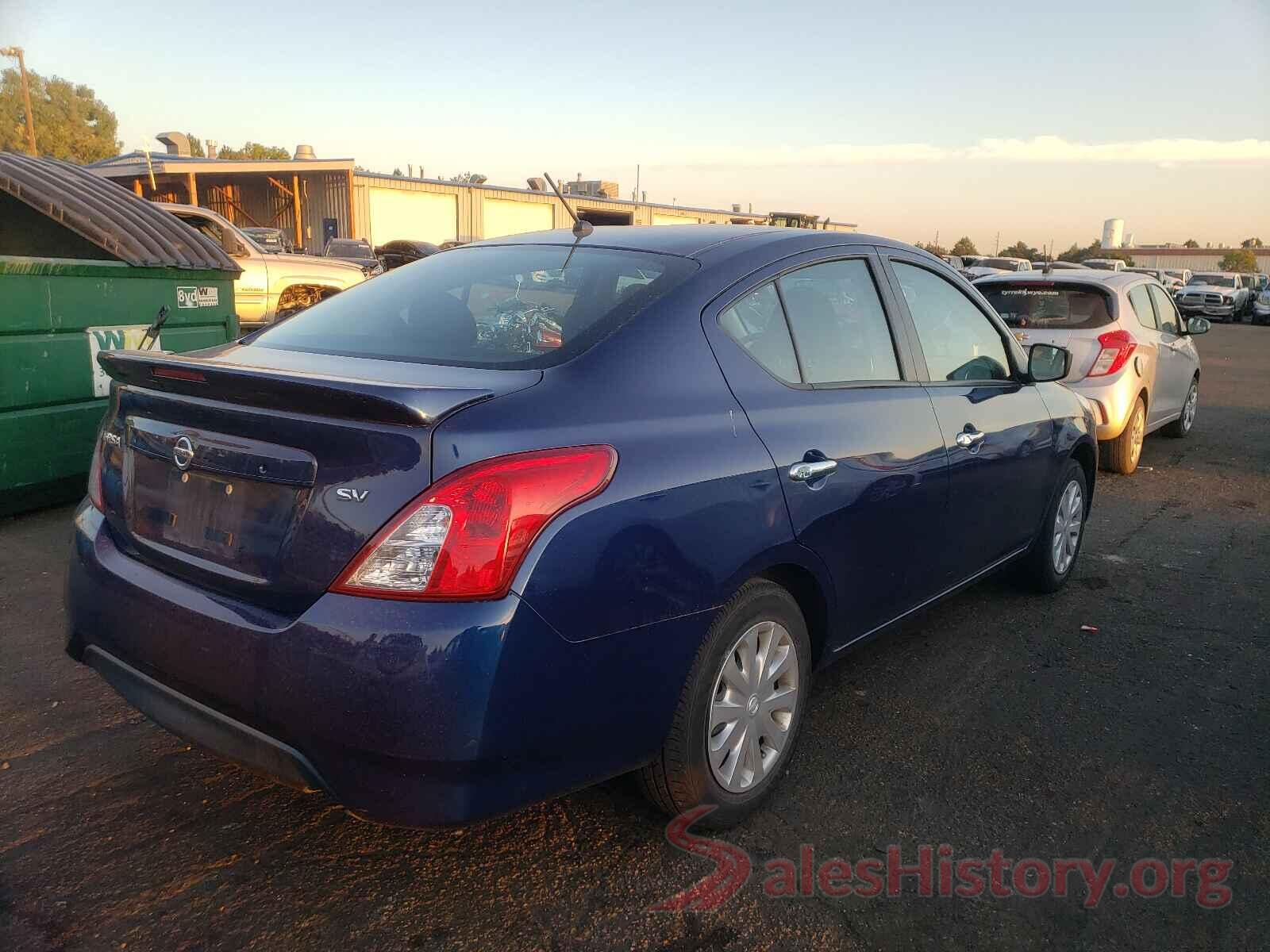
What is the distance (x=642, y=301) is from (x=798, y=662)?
45.5 inches

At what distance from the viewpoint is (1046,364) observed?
4.21 metres

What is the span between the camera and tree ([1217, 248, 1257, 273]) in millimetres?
68312

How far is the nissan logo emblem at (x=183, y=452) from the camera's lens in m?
2.34

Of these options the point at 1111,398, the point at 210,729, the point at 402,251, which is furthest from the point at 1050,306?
the point at 402,251

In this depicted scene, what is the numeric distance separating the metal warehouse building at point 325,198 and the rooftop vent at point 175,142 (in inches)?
5.4

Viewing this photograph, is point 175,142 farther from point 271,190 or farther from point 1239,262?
point 1239,262

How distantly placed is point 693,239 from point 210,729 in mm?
1960

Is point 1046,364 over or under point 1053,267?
under

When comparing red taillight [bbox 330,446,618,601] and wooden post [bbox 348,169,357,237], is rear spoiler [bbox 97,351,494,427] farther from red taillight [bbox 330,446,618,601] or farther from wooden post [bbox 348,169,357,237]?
wooden post [bbox 348,169,357,237]

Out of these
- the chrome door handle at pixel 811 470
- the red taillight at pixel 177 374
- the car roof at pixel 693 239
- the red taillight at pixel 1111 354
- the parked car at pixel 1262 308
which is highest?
the car roof at pixel 693 239

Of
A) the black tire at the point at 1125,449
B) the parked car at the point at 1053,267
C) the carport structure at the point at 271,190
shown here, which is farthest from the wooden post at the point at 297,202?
the black tire at the point at 1125,449

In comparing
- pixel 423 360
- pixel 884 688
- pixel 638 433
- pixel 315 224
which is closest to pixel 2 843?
pixel 423 360

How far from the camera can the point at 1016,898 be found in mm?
2510

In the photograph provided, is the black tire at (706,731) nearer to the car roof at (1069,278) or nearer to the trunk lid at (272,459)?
the trunk lid at (272,459)
